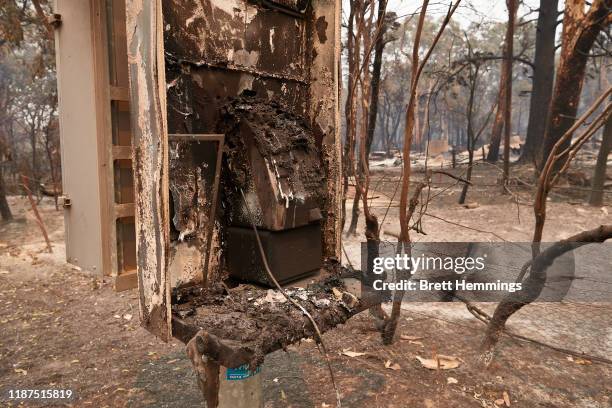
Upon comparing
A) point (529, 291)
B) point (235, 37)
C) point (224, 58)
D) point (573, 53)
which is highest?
point (573, 53)

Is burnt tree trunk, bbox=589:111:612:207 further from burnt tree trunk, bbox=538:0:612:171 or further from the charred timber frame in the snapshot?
the charred timber frame

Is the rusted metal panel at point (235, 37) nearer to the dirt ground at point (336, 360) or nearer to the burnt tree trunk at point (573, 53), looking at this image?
the dirt ground at point (336, 360)

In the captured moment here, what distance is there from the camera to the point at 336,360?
3256 millimetres

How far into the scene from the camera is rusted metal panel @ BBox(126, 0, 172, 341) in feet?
4.71

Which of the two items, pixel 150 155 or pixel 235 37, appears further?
pixel 235 37

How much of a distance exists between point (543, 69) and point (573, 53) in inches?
211

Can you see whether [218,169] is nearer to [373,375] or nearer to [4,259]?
[373,375]

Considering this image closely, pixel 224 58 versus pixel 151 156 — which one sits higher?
pixel 224 58

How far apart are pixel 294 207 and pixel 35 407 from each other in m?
2.30

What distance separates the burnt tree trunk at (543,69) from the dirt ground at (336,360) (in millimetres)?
10093

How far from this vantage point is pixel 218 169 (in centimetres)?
179

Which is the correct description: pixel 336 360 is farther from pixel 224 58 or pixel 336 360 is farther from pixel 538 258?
pixel 224 58

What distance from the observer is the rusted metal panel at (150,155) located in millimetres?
1436

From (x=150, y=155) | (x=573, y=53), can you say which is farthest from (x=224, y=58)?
(x=573, y=53)
